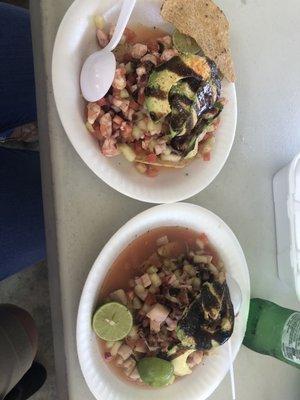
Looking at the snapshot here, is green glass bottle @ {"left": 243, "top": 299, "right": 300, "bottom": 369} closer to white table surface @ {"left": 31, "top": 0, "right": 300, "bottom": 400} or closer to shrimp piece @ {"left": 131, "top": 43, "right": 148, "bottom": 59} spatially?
white table surface @ {"left": 31, "top": 0, "right": 300, "bottom": 400}

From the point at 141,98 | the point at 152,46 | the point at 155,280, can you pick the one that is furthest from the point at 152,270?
the point at 152,46

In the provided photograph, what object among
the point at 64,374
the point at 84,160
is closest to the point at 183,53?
the point at 84,160

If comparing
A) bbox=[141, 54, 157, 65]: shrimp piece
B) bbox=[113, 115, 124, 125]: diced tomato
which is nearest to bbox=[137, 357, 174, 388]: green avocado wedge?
bbox=[113, 115, 124, 125]: diced tomato

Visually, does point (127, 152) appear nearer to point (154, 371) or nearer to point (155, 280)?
point (155, 280)

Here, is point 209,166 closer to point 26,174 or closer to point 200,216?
point 200,216

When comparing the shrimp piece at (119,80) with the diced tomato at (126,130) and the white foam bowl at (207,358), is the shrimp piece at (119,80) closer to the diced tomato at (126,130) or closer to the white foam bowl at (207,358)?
the diced tomato at (126,130)

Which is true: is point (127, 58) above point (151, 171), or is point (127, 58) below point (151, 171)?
above
